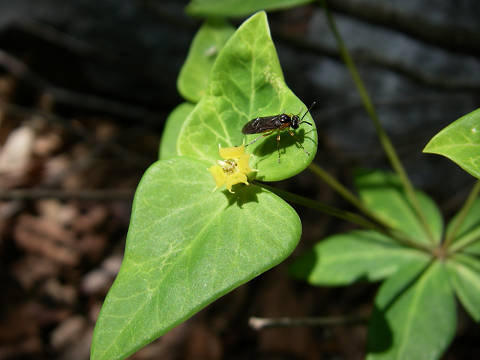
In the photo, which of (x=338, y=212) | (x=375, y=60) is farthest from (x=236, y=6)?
(x=375, y=60)

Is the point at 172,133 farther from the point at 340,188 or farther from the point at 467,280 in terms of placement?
the point at 467,280

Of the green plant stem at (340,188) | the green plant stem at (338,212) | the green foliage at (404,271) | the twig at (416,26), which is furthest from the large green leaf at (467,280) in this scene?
the twig at (416,26)

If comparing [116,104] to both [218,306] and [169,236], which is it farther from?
[169,236]

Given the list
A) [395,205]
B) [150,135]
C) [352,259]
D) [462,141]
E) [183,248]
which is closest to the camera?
[462,141]

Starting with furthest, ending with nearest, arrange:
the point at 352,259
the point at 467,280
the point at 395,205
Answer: the point at 395,205 → the point at 352,259 → the point at 467,280

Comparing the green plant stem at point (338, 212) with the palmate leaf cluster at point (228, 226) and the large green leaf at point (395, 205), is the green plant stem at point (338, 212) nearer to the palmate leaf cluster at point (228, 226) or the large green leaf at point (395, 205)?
the palmate leaf cluster at point (228, 226)

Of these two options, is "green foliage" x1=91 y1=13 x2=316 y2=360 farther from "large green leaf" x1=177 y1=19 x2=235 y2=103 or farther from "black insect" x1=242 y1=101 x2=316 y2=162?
"large green leaf" x1=177 y1=19 x2=235 y2=103

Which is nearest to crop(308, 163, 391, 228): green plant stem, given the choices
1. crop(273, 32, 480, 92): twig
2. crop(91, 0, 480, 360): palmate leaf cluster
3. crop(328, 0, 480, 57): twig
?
crop(91, 0, 480, 360): palmate leaf cluster
